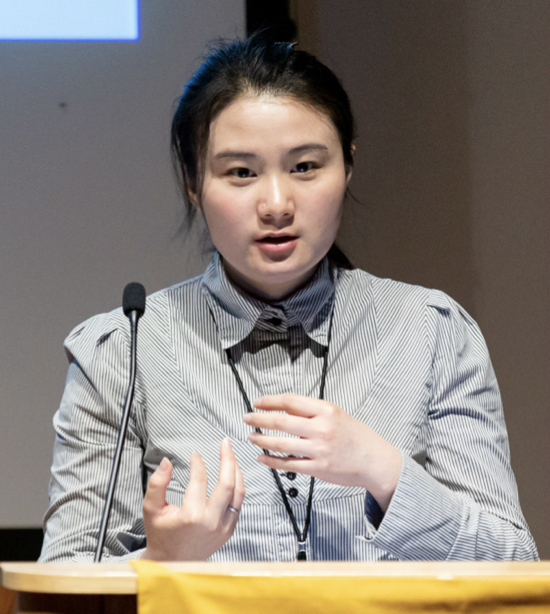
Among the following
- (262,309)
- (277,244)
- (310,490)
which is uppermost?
(277,244)

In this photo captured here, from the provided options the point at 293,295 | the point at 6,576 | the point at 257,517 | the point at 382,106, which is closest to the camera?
the point at 6,576

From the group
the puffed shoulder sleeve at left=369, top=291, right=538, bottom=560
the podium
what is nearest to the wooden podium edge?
the podium

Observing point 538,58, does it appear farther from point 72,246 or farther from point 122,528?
point 122,528

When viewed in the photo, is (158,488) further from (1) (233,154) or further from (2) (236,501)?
(1) (233,154)

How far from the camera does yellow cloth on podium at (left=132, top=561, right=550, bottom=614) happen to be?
65 cm

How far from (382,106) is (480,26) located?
360 millimetres

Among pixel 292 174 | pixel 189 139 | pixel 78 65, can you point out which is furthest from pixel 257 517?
pixel 78 65

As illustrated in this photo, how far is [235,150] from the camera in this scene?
4.25 feet

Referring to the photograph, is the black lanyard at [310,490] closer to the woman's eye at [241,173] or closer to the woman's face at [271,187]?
the woman's face at [271,187]

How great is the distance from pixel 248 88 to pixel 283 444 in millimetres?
665

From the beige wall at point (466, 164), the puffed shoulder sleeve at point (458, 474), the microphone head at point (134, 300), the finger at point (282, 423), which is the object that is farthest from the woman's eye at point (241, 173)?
the beige wall at point (466, 164)

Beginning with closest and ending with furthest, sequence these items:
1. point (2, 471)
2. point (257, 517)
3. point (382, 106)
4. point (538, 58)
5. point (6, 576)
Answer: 1. point (6, 576)
2. point (257, 517)
3. point (2, 471)
4. point (538, 58)
5. point (382, 106)

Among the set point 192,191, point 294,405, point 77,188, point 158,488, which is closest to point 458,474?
point 294,405

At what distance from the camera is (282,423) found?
0.91 meters
